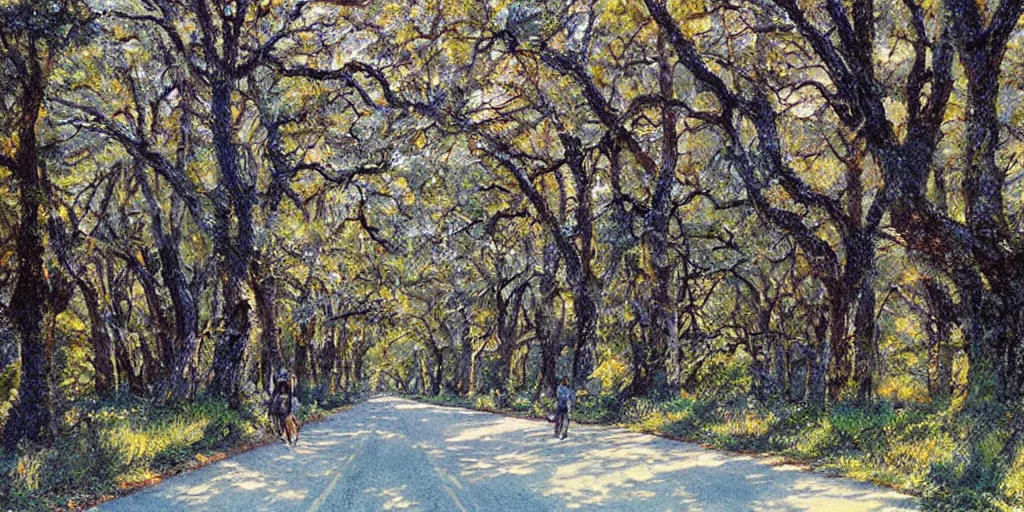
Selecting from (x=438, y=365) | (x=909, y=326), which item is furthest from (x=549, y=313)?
(x=438, y=365)

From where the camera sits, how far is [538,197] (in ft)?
75.7

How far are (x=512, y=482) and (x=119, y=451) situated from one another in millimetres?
6281

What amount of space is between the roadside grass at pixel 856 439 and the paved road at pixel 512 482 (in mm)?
484

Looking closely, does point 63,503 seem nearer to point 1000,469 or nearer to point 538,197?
point 1000,469

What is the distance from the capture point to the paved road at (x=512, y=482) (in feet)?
30.6

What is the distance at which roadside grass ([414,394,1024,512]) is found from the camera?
348 inches

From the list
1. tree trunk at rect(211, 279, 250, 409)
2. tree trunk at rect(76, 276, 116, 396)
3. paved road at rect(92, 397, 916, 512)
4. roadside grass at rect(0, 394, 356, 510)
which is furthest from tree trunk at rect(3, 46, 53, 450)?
tree trunk at rect(76, 276, 116, 396)

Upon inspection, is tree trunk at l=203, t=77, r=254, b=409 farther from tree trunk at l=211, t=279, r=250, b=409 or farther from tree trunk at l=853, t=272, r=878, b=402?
tree trunk at l=853, t=272, r=878, b=402

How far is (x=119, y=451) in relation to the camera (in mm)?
12203

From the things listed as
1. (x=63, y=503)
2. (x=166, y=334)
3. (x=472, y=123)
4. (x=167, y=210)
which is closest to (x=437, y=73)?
(x=472, y=123)

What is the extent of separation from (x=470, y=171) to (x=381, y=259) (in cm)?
847

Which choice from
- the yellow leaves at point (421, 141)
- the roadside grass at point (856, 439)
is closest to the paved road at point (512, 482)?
the roadside grass at point (856, 439)

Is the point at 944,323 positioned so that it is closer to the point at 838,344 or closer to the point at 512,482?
the point at 838,344

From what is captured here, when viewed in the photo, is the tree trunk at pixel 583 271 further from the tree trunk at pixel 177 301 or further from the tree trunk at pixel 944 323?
the tree trunk at pixel 177 301
